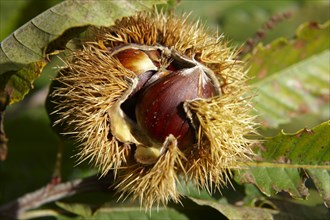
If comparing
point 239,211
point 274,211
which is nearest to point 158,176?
point 239,211

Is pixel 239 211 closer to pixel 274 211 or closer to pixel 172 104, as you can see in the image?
pixel 274 211

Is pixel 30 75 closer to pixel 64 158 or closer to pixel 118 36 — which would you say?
pixel 118 36

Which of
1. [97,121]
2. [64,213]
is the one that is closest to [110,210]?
[64,213]

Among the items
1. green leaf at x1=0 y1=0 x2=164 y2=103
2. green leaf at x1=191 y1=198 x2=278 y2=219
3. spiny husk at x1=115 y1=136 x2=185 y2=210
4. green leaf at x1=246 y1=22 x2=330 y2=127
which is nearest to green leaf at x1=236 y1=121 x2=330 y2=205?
green leaf at x1=191 y1=198 x2=278 y2=219

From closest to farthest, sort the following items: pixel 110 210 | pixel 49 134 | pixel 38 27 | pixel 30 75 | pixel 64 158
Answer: pixel 38 27 → pixel 30 75 → pixel 110 210 → pixel 64 158 → pixel 49 134

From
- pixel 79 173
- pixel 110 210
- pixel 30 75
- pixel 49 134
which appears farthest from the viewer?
pixel 49 134
